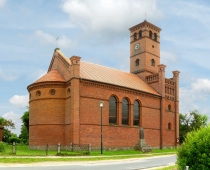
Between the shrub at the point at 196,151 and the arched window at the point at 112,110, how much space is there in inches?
888

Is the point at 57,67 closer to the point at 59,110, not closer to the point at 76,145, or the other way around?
the point at 59,110

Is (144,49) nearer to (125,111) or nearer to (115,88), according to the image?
(115,88)

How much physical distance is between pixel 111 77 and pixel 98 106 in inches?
242

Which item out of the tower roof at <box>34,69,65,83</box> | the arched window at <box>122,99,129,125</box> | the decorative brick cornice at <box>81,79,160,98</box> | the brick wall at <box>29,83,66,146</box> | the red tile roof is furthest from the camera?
the arched window at <box>122,99,129,125</box>

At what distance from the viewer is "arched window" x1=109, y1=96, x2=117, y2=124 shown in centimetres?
3356

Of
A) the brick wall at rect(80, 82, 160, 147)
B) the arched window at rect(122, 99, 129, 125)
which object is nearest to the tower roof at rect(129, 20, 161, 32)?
the brick wall at rect(80, 82, 160, 147)

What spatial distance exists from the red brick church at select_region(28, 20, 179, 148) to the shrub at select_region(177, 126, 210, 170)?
19206mm

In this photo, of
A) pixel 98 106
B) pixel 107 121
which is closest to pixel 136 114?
pixel 107 121

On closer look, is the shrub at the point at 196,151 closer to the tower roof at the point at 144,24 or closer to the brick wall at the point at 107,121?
the brick wall at the point at 107,121

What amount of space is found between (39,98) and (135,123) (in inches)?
545

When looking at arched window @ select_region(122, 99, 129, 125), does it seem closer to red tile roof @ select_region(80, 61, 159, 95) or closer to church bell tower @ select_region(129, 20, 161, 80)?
red tile roof @ select_region(80, 61, 159, 95)

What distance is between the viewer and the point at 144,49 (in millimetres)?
44938

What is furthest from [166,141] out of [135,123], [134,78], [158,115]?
[134,78]

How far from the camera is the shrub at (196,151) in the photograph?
1012cm
